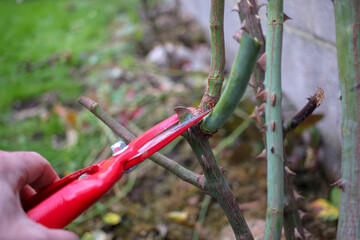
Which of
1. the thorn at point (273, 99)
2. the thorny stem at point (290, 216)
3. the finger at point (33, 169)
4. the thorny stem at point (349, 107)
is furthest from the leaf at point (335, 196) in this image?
the finger at point (33, 169)

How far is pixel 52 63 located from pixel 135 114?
4.38ft

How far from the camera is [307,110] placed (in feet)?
2.05

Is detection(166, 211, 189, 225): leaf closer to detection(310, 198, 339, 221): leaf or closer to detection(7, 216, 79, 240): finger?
detection(310, 198, 339, 221): leaf

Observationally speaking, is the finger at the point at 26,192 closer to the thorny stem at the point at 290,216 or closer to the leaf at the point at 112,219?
the thorny stem at the point at 290,216

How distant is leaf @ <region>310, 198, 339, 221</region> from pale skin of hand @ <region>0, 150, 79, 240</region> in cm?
76

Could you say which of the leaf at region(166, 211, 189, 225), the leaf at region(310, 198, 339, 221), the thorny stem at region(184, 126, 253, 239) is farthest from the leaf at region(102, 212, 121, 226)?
the thorny stem at region(184, 126, 253, 239)

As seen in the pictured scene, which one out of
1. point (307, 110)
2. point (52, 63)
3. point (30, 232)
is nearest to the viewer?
point (30, 232)

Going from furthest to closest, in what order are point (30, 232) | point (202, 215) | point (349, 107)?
point (202, 215) < point (349, 107) < point (30, 232)

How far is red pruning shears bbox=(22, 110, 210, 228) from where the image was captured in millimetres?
427

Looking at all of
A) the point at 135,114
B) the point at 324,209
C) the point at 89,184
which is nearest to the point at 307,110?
the point at 89,184

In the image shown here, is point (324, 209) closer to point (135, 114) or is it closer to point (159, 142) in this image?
point (159, 142)

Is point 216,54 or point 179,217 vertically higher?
point 216,54

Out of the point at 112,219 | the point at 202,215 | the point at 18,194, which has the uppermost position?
the point at 18,194

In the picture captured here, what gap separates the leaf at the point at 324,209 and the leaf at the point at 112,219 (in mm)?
596
